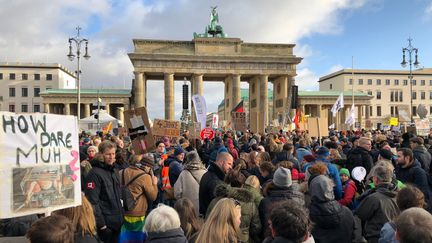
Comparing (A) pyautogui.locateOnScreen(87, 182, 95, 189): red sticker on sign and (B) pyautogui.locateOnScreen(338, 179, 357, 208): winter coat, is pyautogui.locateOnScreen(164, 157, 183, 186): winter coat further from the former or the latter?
(B) pyautogui.locateOnScreen(338, 179, 357, 208): winter coat

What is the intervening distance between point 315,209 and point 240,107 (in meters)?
19.9

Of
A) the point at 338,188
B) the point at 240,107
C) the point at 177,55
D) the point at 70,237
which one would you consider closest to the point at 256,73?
the point at 177,55

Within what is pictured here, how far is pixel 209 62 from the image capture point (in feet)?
191

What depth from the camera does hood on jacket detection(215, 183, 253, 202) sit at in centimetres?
491

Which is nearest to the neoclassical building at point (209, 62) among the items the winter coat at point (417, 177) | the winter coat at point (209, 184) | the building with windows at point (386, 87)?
the building with windows at point (386, 87)

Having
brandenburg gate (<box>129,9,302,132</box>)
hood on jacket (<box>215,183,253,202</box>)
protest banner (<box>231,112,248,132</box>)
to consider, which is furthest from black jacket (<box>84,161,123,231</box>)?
brandenburg gate (<box>129,9,302,132</box>)

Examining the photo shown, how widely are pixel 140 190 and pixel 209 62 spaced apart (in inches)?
2093

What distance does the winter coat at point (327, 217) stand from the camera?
202 inches

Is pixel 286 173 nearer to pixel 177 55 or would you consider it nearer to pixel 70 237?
pixel 70 237

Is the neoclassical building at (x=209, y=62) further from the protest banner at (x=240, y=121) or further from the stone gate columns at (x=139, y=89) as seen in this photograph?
the protest banner at (x=240, y=121)

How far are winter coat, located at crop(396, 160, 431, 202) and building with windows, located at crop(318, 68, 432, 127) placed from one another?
319 feet

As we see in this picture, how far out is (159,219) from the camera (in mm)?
3586

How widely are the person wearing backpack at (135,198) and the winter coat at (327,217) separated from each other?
2.42 m

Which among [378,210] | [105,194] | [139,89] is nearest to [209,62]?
[139,89]
